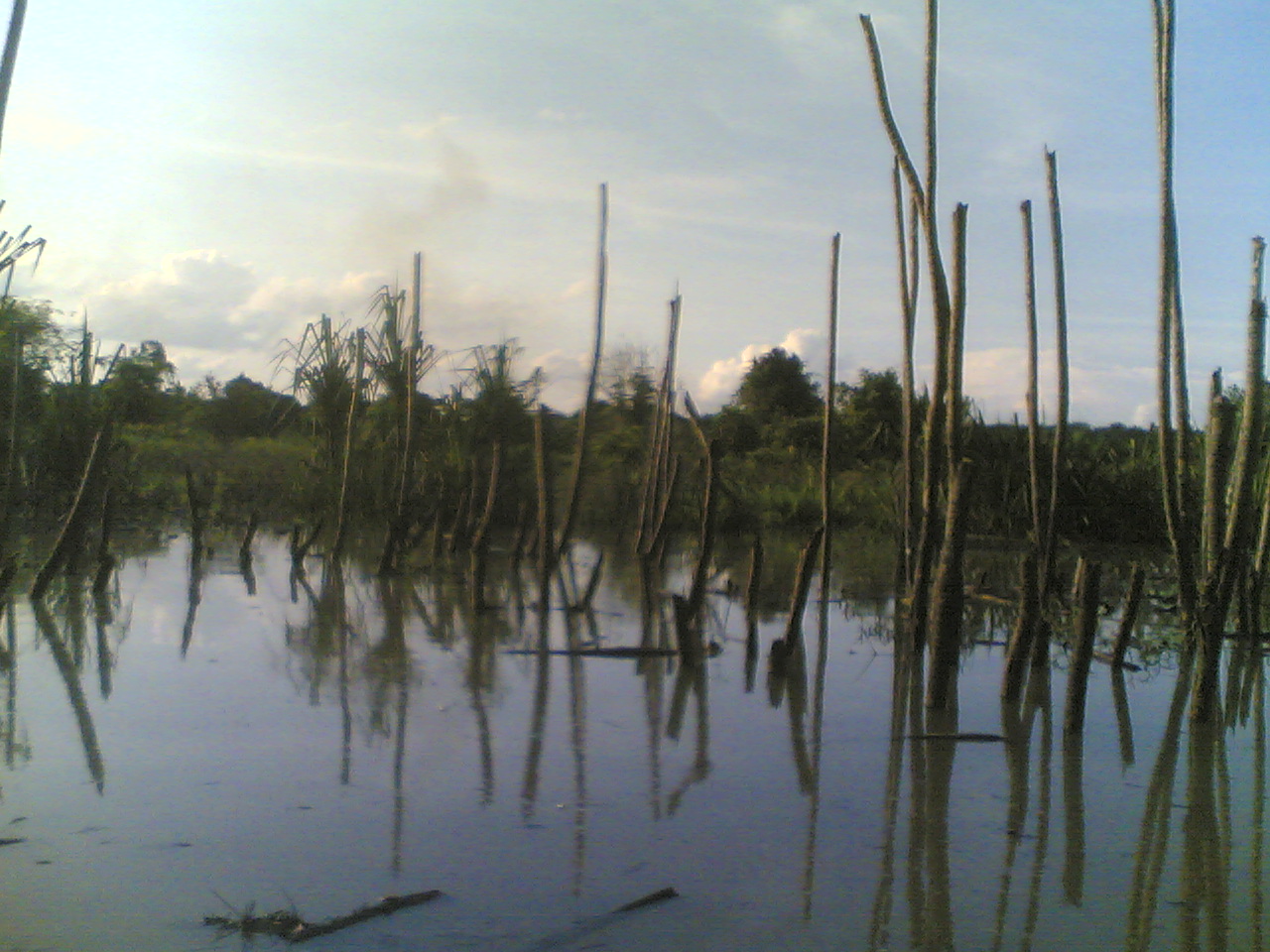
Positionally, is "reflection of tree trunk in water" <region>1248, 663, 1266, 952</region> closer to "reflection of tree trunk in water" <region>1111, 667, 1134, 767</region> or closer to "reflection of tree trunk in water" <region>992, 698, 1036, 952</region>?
"reflection of tree trunk in water" <region>1111, 667, 1134, 767</region>

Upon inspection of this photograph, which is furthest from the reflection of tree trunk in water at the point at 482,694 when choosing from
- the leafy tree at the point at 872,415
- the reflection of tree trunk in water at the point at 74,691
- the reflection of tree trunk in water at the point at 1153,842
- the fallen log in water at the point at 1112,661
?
the leafy tree at the point at 872,415

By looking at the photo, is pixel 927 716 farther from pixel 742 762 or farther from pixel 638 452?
pixel 638 452

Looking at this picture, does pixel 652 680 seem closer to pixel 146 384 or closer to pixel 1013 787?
pixel 1013 787

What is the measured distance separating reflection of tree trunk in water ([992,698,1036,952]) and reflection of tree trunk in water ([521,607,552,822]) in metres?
1.39

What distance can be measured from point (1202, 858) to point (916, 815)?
0.82 m

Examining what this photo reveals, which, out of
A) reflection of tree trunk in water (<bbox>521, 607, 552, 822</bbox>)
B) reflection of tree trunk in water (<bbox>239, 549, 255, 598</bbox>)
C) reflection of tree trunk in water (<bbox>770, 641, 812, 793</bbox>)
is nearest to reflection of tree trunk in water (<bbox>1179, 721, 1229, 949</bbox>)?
reflection of tree trunk in water (<bbox>770, 641, 812, 793</bbox>)

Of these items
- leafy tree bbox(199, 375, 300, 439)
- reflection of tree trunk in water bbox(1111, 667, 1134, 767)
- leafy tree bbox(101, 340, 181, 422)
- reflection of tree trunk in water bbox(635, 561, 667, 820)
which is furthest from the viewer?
leafy tree bbox(199, 375, 300, 439)

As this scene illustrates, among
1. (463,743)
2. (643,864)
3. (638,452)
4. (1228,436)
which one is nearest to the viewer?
(643,864)

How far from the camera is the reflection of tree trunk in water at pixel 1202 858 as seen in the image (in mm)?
2861

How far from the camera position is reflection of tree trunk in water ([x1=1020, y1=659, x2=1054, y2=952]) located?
2.89 metres

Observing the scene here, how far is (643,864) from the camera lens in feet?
10.3

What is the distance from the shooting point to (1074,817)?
3707mm

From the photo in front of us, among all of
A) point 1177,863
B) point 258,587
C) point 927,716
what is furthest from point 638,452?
point 1177,863

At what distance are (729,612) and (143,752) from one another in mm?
5102
